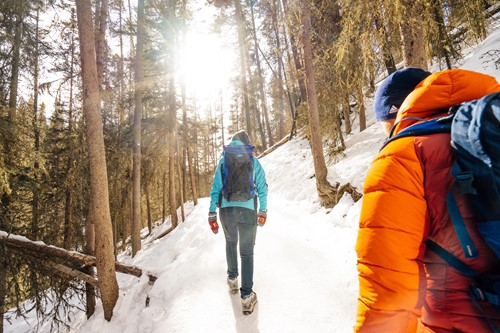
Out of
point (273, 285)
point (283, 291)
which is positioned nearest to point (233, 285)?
point (273, 285)

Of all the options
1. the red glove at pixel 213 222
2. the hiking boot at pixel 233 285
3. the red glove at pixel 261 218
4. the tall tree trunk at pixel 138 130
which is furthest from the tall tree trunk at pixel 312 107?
the tall tree trunk at pixel 138 130

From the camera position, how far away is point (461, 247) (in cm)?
102

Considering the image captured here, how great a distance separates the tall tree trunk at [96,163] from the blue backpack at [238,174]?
9.25 ft

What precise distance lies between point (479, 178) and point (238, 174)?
→ 3.26 metres

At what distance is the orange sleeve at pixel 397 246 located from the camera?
1074 mm

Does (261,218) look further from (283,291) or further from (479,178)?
(479,178)

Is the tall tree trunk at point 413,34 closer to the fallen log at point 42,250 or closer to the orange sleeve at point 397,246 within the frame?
the orange sleeve at point 397,246

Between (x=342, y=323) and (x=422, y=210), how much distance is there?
2963 mm

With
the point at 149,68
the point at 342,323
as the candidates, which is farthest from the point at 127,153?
the point at 342,323

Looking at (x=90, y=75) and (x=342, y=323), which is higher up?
(x=90, y=75)

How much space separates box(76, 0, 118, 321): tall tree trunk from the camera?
518 centimetres

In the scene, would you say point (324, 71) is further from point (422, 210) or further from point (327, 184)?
point (422, 210)

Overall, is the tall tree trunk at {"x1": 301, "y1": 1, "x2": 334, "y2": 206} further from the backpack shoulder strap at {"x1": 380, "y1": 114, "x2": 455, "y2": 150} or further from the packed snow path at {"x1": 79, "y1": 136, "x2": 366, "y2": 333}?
the backpack shoulder strap at {"x1": 380, "y1": 114, "x2": 455, "y2": 150}

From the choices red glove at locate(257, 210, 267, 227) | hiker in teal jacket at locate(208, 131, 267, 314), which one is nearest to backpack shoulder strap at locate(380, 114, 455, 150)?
hiker in teal jacket at locate(208, 131, 267, 314)
